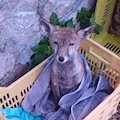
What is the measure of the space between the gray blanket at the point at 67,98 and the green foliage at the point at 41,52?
0.08m

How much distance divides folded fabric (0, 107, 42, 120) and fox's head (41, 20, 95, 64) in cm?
44

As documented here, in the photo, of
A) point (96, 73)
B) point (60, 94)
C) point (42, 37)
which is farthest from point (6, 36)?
point (96, 73)

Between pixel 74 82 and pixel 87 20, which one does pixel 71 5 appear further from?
pixel 74 82

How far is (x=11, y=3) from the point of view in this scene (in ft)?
5.03

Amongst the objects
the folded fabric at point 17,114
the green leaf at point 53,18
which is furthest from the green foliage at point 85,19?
the folded fabric at point 17,114

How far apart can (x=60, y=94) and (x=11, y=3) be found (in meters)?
0.57

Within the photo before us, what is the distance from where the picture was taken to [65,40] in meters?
1.43

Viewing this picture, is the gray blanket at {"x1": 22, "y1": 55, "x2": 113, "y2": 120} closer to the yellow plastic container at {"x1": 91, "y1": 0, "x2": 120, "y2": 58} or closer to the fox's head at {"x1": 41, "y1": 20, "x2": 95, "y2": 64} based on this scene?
the fox's head at {"x1": 41, "y1": 20, "x2": 95, "y2": 64}

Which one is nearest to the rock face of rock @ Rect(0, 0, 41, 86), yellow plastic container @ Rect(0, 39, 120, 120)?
rock @ Rect(0, 0, 41, 86)

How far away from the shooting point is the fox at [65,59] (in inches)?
56.5

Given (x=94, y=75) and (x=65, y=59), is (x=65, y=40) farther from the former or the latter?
(x=94, y=75)

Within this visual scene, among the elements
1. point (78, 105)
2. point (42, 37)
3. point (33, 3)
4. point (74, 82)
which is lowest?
point (78, 105)

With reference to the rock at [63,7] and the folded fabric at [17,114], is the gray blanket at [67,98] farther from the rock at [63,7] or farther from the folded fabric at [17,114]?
the rock at [63,7]

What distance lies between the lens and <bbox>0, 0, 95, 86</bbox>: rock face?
5.16 ft
